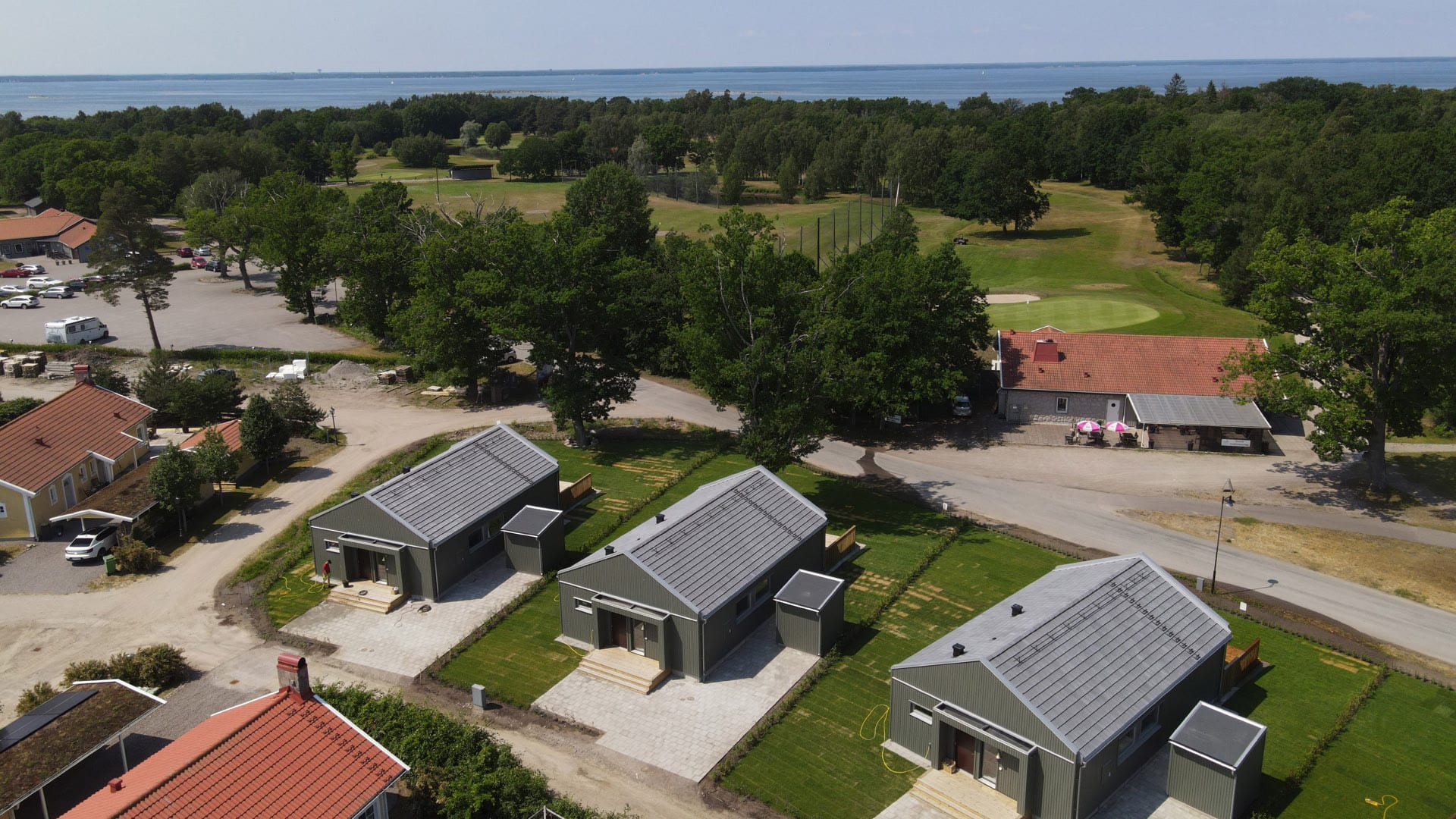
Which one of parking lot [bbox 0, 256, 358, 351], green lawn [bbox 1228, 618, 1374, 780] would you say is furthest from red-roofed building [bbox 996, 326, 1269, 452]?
parking lot [bbox 0, 256, 358, 351]

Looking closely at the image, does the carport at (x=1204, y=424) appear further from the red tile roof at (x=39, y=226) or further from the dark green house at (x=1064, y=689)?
the red tile roof at (x=39, y=226)

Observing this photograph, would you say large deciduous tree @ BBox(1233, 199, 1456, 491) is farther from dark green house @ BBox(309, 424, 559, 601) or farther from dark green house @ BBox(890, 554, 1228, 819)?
dark green house @ BBox(309, 424, 559, 601)

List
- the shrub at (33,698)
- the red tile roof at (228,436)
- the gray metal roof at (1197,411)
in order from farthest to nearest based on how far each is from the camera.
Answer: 1. the gray metal roof at (1197,411)
2. the red tile roof at (228,436)
3. the shrub at (33,698)

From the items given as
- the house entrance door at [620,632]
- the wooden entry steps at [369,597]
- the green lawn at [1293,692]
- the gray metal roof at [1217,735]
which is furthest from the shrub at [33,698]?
the green lawn at [1293,692]

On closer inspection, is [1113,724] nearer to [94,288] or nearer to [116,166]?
[94,288]

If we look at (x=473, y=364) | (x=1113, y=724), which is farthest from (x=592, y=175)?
(x=1113, y=724)

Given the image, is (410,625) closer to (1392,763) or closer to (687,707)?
(687,707)
